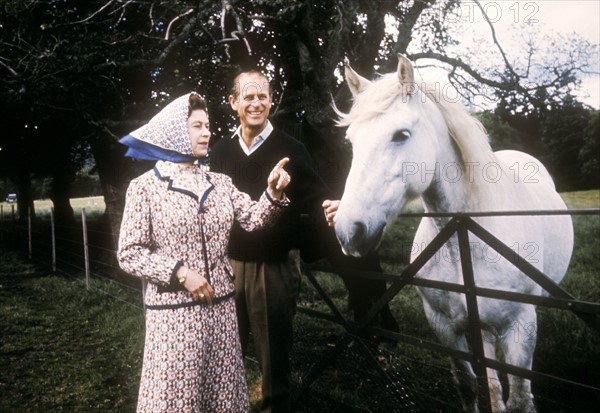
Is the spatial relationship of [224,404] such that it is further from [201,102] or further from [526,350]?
[526,350]

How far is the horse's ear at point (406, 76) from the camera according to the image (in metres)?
2.32

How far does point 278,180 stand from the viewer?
2074 mm

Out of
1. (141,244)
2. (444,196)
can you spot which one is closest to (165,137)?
→ (141,244)

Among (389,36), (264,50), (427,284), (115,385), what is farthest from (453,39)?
(115,385)

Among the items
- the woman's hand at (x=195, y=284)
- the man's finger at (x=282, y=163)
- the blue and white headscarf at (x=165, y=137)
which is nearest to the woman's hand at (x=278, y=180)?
the man's finger at (x=282, y=163)

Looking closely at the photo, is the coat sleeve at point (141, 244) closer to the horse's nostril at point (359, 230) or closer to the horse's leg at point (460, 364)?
the horse's nostril at point (359, 230)

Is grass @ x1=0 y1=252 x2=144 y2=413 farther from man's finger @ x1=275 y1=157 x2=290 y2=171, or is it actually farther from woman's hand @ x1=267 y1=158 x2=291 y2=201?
man's finger @ x1=275 y1=157 x2=290 y2=171

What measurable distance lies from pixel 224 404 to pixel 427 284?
4.51 ft

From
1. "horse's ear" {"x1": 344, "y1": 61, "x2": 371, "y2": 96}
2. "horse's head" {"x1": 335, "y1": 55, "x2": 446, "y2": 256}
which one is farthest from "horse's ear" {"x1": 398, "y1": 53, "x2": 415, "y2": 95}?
"horse's ear" {"x1": 344, "y1": 61, "x2": 371, "y2": 96}

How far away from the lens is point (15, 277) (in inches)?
377

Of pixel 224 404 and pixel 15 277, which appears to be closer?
pixel 224 404

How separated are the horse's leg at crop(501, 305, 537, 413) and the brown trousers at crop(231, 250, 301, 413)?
1.34 m

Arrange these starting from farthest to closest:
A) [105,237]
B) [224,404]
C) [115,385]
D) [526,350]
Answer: [105,237] → [115,385] → [526,350] → [224,404]

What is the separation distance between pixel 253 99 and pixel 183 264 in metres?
1.02
